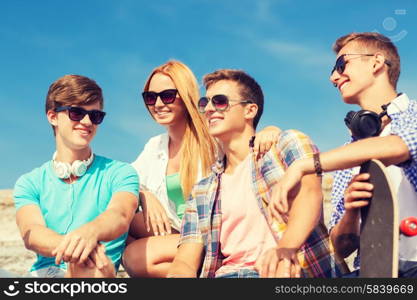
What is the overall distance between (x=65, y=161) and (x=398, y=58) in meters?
3.25

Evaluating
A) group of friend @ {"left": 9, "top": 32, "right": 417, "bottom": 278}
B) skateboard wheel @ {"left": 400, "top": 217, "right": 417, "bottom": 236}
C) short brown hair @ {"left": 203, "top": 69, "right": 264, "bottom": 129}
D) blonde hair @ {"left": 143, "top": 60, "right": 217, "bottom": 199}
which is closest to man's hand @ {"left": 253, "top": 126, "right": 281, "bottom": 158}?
group of friend @ {"left": 9, "top": 32, "right": 417, "bottom": 278}

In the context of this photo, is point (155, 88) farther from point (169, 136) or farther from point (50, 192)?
point (50, 192)

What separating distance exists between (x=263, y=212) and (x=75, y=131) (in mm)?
2024

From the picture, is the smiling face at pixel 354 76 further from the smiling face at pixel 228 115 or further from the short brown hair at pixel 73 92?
the short brown hair at pixel 73 92

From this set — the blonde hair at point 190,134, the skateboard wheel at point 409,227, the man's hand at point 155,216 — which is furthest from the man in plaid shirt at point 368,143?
the man's hand at point 155,216

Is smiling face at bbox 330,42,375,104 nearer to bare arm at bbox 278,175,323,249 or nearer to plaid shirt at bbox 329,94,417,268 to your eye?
plaid shirt at bbox 329,94,417,268

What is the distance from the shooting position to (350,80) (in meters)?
4.81

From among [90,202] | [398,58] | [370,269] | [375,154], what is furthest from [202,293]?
[398,58]

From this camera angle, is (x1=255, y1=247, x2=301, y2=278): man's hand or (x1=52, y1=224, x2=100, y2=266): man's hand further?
(x1=52, y1=224, x2=100, y2=266): man's hand

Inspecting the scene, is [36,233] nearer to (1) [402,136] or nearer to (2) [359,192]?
(2) [359,192]

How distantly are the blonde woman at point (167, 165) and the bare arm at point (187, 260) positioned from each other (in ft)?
1.63

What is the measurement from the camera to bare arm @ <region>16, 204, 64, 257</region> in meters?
4.52

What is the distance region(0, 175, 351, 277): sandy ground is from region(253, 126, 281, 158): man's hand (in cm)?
469

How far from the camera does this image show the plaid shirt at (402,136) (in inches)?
141
